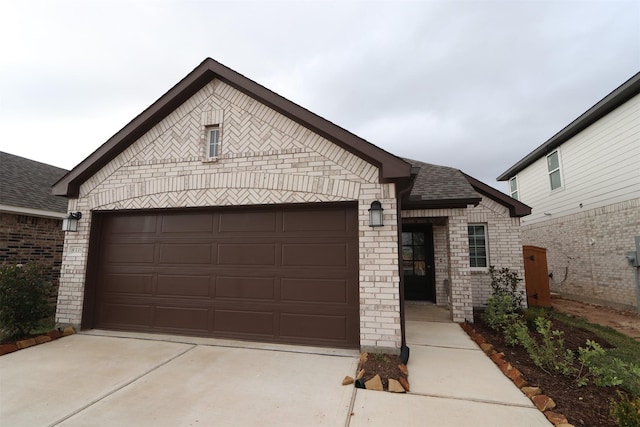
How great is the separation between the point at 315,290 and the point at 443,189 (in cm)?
459

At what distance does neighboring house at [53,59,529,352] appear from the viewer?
4.87 meters

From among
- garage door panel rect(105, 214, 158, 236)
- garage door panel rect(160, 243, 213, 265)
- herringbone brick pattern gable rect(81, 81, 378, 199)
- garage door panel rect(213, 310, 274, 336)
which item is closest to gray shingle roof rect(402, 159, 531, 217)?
herringbone brick pattern gable rect(81, 81, 378, 199)

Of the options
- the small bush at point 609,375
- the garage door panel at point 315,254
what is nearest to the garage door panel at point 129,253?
the garage door panel at point 315,254

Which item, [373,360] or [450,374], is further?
[373,360]

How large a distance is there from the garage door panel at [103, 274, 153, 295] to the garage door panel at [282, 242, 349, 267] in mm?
3001

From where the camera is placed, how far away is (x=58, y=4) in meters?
6.79

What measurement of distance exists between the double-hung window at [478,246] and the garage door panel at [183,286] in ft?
24.4

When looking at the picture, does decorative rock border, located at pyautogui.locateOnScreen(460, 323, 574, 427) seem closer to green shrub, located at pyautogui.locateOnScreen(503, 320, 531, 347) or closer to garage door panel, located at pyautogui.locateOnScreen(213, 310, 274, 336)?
green shrub, located at pyautogui.locateOnScreen(503, 320, 531, 347)

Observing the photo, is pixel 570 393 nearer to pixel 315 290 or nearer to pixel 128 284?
pixel 315 290

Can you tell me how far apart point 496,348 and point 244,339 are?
4524 mm

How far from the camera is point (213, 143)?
589cm

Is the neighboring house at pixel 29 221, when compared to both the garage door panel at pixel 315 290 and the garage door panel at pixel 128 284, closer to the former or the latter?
the garage door panel at pixel 128 284

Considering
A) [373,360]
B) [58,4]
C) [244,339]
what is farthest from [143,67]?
[373,360]

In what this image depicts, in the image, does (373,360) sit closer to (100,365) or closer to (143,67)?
(100,365)
